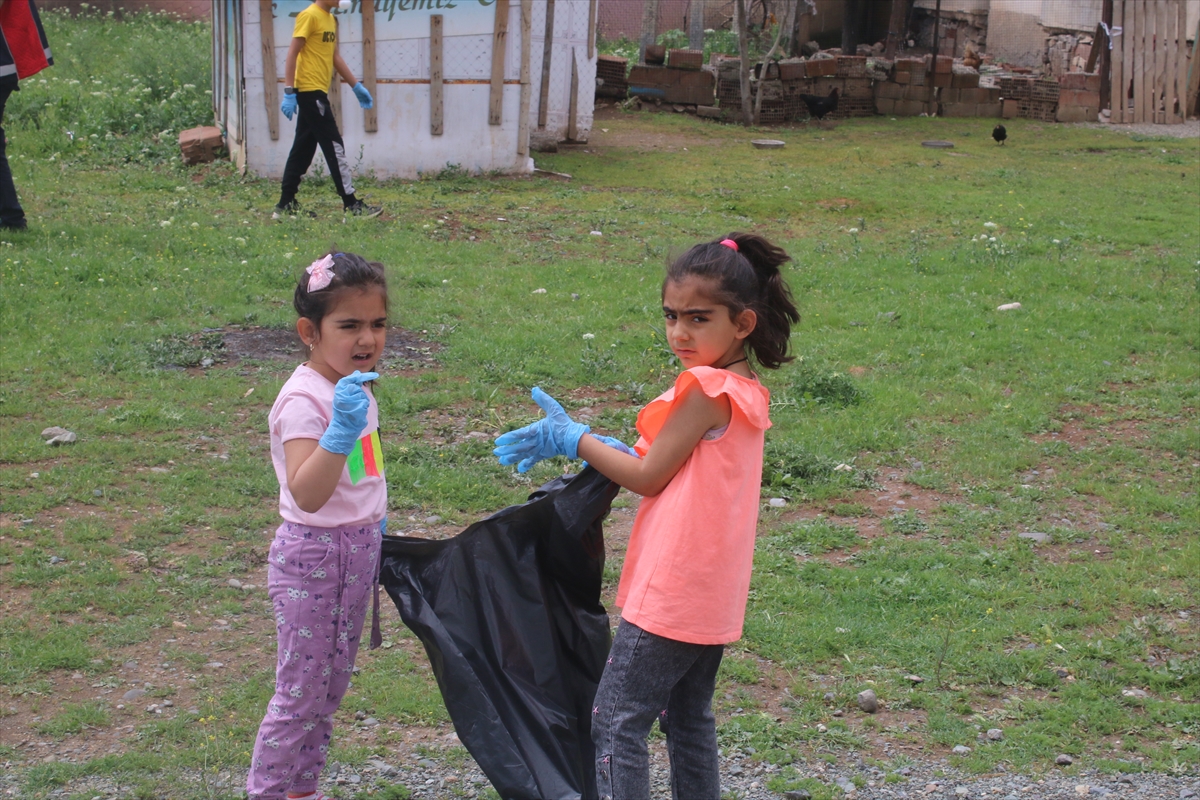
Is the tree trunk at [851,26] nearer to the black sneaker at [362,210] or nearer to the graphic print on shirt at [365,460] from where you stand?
the black sneaker at [362,210]

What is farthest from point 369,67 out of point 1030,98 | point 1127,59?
point 1127,59

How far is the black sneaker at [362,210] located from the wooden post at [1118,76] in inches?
495

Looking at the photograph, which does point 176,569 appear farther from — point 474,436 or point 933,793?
point 933,793

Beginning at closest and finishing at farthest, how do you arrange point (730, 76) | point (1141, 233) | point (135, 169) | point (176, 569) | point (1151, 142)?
point (176, 569), point (1141, 233), point (135, 169), point (1151, 142), point (730, 76)

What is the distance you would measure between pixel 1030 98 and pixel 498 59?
32.0ft

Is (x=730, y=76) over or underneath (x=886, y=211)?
over

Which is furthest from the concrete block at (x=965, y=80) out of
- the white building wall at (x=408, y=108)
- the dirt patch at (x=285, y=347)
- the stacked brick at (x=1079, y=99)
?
the dirt patch at (x=285, y=347)

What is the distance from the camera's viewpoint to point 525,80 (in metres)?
11.7

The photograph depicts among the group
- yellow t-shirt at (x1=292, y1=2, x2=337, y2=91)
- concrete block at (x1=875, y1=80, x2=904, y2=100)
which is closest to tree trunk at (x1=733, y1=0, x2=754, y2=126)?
concrete block at (x1=875, y1=80, x2=904, y2=100)

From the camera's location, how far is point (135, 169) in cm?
1095

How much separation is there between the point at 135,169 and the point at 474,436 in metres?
7.25

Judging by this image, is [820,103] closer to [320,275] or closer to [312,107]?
[312,107]

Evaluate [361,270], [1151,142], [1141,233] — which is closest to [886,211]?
[1141,233]

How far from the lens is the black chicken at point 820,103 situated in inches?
671
